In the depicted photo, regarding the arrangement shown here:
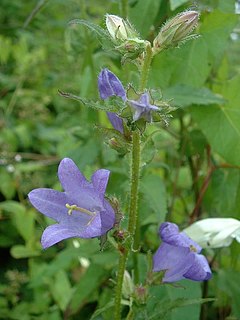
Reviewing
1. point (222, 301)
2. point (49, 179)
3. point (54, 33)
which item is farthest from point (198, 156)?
point (54, 33)

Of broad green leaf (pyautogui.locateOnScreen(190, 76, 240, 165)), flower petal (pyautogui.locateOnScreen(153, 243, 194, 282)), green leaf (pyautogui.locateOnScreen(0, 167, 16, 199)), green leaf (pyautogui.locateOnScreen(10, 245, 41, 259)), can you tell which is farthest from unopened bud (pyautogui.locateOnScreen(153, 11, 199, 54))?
green leaf (pyautogui.locateOnScreen(0, 167, 16, 199))

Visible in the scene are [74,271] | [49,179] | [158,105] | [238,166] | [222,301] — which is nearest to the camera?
[158,105]

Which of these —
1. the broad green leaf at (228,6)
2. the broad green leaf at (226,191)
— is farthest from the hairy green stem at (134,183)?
the broad green leaf at (228,6)

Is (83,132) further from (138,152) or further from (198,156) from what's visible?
(138,152)

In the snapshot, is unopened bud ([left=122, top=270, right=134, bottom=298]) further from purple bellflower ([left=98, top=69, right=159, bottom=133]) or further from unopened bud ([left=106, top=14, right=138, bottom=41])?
unopened bud ([left=106, top=14, right=138, bottom=41])

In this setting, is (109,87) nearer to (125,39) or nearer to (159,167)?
(125,39)

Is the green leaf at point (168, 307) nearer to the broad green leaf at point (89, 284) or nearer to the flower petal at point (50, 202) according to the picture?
the flower petal at point (50, 202)
